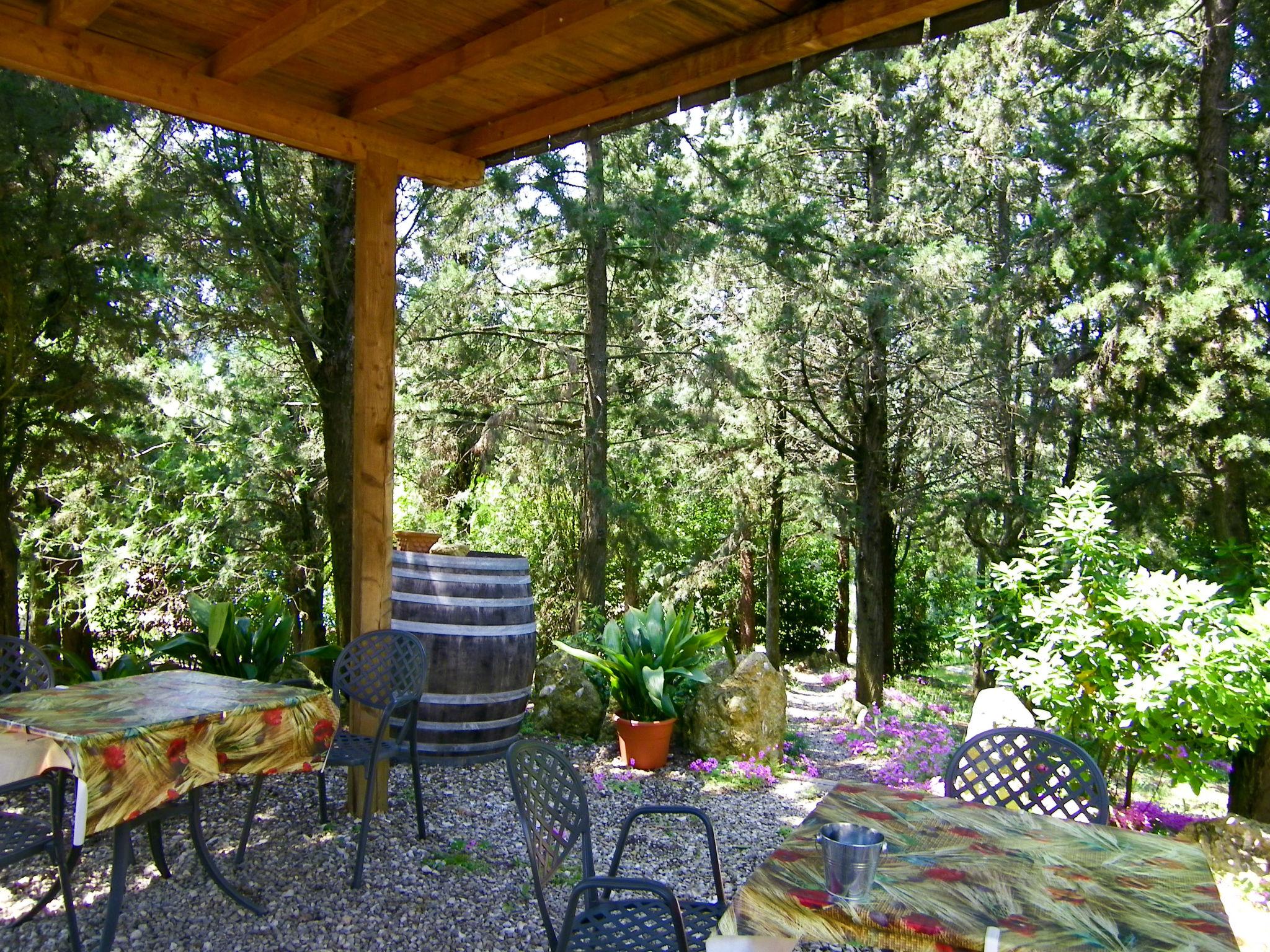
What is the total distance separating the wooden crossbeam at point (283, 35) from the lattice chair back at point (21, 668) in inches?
86.7

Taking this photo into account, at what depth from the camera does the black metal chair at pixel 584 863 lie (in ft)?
6.70

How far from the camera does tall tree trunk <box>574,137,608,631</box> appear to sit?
8.89 m

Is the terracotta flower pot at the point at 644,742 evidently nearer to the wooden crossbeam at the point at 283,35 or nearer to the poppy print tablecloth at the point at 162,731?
the poppy print tablecloth at the point at 162,731

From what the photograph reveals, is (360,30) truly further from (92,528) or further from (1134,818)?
(92,528)

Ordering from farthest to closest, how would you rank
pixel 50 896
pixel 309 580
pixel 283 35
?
pixel 309 580, pixel 283 35, pixel 50 896

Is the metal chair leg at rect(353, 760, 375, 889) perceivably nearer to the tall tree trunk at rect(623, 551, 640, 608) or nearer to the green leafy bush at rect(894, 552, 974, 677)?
the tall tree trunk at rect(623, 551, 640, 608)

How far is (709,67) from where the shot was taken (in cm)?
307

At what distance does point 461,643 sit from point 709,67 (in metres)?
2.78

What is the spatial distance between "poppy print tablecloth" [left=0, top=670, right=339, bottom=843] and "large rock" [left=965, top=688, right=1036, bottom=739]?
287 centimetres

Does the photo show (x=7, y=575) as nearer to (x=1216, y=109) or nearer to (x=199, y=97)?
(x=199, y=97)

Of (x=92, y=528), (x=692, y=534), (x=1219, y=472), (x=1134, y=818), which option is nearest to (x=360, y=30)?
(x=1134, y=818)

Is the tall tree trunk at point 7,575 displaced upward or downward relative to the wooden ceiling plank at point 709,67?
downward

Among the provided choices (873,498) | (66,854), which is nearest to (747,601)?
(873,498)

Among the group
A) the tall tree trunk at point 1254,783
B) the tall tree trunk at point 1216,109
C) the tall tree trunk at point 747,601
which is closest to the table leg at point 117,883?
the tall tree trunk at point 1254,783
